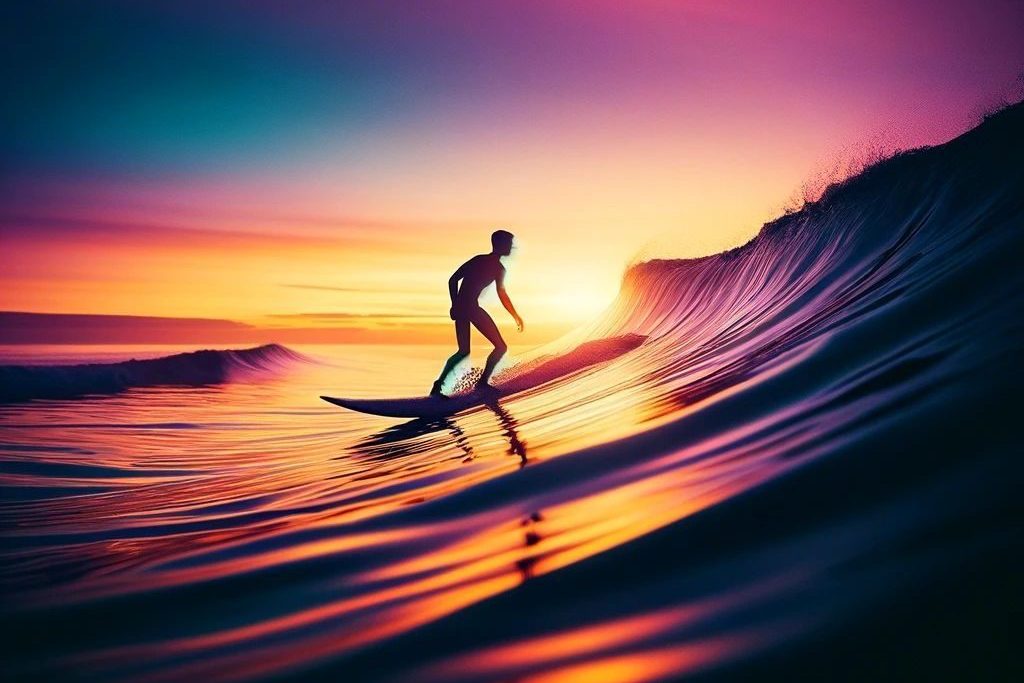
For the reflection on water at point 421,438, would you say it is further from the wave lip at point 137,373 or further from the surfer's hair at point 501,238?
the wave lip at point 137,373

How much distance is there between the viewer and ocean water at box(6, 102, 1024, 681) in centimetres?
106

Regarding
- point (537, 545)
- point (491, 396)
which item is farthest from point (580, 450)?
point (491, 396)

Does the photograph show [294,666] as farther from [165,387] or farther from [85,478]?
[165,387]

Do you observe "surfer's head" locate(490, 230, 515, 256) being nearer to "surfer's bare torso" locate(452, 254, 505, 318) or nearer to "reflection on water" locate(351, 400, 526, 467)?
"surfer's bare torso" locate(452, 254, 505, 318)

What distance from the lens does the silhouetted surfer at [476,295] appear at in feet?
21.1

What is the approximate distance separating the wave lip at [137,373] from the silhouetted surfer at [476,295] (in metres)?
11.6

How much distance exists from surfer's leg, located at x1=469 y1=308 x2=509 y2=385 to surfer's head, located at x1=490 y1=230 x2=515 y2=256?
577 mm

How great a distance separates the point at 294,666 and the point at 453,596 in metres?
0.33

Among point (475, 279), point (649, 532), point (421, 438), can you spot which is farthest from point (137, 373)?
point (649, 532)

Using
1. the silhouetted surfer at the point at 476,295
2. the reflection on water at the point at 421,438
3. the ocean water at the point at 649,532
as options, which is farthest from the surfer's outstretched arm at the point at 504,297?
the ocean water at the point at 649,532

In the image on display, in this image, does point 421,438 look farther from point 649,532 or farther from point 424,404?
point 649,532

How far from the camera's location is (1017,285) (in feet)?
8.22

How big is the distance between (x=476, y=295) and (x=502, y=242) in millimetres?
541

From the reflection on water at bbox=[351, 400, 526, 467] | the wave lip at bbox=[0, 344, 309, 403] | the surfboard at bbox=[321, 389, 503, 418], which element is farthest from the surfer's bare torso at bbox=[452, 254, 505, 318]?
the wave lip at bbox=[0, 344, 309, 403]
